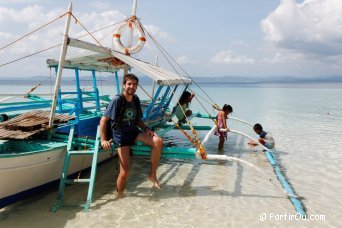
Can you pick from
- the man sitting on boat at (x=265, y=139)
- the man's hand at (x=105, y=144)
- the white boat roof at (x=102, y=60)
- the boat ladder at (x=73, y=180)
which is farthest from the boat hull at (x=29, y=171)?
the man sitting on boat at (x=265, y=139)

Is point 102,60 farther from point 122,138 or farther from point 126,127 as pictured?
point 122,138

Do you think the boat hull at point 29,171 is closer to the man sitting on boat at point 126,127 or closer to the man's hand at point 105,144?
the man's hand at point 105,144

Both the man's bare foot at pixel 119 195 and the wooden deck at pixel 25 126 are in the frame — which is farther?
the man's bare foot at pixel 119 195

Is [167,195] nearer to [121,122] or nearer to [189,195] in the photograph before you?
[189,195]

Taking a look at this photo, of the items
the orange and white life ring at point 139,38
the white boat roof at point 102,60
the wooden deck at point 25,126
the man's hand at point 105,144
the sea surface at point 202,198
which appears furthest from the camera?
the orange and white life ring at point 139,38

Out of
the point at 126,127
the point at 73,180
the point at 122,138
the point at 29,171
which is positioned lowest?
the point at 73,180

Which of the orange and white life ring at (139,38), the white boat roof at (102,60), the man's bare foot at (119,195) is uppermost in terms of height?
the orange and white life ring at (139,38)

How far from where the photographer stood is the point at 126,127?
20.8 ft

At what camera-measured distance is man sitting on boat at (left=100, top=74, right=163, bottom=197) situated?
19.7 ft

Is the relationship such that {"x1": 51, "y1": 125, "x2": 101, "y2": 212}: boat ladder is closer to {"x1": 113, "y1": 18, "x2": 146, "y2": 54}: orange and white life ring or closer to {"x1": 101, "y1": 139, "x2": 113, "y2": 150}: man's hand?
{"x1": 101, "y1": 139, "x2": 113, "y2": 150}: man's hand

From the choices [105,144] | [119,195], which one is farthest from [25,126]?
[119,195]

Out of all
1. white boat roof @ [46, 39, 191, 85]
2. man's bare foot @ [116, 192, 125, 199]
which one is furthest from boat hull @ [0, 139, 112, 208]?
white boat roof @ [46, 39, 191, 85]

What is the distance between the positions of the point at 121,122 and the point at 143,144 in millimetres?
910

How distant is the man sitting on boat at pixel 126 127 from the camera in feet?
19.7
